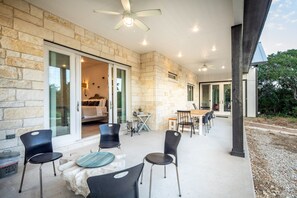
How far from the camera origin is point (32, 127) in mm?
2678

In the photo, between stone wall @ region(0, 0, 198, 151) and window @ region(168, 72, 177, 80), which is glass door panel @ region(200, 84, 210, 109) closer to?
window @ region(168, 72, 177, 80)

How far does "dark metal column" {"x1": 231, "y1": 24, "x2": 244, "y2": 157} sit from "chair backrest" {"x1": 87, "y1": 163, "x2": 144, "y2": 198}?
2.64m

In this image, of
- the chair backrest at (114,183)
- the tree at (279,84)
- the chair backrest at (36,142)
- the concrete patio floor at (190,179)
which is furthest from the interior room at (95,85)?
the tree at (279,84)

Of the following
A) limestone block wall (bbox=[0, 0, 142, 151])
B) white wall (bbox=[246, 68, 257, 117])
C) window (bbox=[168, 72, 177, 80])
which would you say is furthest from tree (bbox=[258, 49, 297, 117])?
limestone block wall (bbox=[0, 0, 142, 151])

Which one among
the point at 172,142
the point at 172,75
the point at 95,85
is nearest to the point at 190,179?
the point at 172,142

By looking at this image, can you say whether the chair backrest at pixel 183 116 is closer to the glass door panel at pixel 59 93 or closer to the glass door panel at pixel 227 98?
the glass door panel at pixel 59 93

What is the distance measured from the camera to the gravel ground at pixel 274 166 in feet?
6.51

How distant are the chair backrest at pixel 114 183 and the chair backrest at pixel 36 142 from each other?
5.15 feet

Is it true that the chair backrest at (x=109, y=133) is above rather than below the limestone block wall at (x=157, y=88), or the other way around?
below

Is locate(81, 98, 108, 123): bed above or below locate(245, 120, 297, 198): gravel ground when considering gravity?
above

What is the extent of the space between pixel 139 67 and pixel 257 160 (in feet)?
14.6

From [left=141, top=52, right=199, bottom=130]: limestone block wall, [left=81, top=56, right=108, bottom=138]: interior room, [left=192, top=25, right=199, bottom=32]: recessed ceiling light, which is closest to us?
[left=192, top=25, right=199, bottom=32]: recessed ceiling light

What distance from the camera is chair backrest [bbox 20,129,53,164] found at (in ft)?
6.23

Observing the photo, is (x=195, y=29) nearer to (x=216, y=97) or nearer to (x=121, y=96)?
(x=121, y=96)
